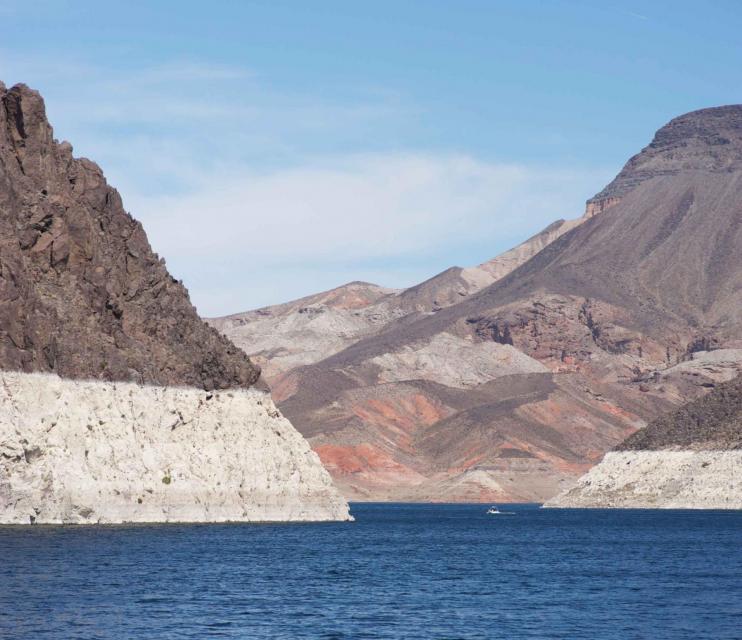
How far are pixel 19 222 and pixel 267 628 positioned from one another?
156 feet

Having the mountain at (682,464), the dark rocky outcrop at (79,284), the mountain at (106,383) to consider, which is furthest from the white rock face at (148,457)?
the mountain at (682,464)

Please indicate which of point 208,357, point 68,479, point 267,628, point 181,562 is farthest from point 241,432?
point 267,628

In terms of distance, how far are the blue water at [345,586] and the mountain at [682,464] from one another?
55417 millimetres

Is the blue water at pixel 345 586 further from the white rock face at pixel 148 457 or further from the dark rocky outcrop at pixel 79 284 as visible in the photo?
the dark rocky outcrop at pixel 79 284

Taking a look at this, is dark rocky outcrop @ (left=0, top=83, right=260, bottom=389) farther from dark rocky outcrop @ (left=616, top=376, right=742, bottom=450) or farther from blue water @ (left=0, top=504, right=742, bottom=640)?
dark rocky outcrop @ (left=616, top=376, right=742, bottom=450)

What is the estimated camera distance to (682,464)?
17650cm

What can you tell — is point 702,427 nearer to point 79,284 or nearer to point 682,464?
point 682,464

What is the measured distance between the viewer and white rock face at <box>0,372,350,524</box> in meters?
88.1

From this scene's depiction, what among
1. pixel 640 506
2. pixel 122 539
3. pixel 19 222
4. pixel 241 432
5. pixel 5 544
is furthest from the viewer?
pixel 640 506

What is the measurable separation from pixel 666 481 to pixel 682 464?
293 cm

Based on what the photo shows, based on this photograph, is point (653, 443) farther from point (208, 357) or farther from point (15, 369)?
point (15, 369)

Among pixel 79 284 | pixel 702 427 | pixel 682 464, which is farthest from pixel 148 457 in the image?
pixel 702 427

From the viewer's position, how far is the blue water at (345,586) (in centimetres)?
5688

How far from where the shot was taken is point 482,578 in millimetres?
80625
